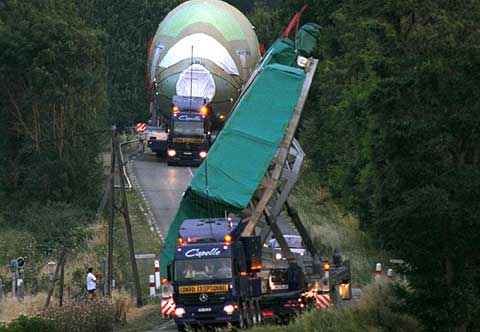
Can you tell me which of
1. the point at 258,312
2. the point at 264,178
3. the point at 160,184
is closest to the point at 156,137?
the point at 160,184

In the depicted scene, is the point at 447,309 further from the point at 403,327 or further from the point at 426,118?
the point at 426,118

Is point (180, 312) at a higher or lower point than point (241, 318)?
higher

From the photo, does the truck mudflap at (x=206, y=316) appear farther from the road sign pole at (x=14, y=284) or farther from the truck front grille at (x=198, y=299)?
the road sign pole at (x=14, y=284)

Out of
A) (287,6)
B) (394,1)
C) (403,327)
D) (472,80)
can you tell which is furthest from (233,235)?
(287,6)

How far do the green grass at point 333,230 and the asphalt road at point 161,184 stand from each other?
4797 millimetres

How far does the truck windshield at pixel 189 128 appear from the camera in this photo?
6003 cm

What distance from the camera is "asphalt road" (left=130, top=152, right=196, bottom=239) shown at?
52.8 meters

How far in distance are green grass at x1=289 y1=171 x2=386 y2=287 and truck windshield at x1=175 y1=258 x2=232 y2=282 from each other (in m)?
9.21

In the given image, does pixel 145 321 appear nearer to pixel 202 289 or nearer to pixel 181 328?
pixel 181 328

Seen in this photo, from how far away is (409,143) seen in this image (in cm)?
2992

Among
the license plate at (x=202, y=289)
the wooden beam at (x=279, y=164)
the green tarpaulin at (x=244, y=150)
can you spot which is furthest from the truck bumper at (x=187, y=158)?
the license plate at (x=202, y=289)

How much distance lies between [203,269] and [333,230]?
15882mm

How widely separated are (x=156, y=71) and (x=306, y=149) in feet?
26.5

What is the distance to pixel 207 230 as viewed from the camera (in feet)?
106
